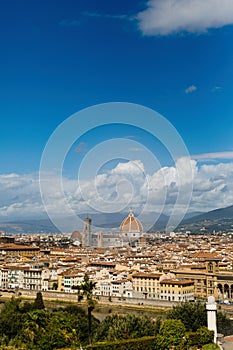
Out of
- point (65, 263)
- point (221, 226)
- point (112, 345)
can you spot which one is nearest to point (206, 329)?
point (112, 345)

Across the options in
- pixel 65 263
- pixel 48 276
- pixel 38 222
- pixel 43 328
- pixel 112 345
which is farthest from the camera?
pixel 38 222

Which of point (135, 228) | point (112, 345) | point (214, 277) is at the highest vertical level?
point (135, 228)

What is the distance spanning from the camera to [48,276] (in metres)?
30.8

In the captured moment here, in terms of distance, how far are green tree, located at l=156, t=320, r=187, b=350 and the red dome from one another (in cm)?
5612

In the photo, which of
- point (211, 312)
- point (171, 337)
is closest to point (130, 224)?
point (211, 312)

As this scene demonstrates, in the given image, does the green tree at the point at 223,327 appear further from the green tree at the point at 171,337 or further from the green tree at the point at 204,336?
the green tree at the point at 171,337

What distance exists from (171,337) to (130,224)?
57.8 m

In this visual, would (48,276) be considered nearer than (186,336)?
No

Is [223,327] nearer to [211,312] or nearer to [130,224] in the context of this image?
[211,312]

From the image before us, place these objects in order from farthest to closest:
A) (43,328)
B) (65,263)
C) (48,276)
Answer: (65,263) → (48,276) → (43,328)

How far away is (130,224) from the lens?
6775 centimetres

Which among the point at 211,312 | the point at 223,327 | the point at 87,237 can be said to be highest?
the point at 87,237

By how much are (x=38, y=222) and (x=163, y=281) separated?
120947mm

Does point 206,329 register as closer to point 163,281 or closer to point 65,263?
point 163,281
